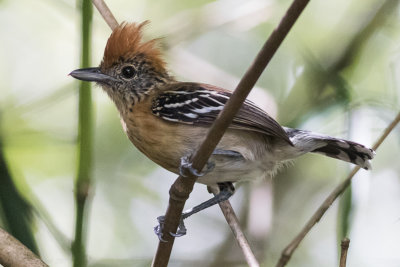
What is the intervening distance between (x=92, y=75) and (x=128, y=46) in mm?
378

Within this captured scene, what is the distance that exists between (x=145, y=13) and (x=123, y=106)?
2083 millimetres

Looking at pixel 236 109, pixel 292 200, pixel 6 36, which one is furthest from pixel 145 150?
pixel 6 36

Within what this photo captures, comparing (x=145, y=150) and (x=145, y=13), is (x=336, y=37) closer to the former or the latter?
(x=145, y=13)

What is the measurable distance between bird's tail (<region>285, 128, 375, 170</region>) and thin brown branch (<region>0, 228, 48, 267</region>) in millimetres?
1869

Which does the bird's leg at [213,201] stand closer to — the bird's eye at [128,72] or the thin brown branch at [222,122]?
the thin brown branch at [222,122]

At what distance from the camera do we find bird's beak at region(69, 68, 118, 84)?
3754 millimetres

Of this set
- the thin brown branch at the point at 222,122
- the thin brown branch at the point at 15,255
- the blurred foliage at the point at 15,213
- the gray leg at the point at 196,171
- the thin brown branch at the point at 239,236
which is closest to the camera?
the thin brown branch at the point at 222,122

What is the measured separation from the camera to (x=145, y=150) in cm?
384

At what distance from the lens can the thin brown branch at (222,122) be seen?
6.73 feet

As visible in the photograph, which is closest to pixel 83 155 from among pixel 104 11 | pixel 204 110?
pixel 204 110

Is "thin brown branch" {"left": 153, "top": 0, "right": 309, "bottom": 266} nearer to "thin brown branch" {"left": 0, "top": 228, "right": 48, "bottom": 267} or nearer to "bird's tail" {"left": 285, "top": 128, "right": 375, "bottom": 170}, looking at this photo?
"thin brown branch" {"left": 0, "top": 228, "right": 48, "bottom": 267}

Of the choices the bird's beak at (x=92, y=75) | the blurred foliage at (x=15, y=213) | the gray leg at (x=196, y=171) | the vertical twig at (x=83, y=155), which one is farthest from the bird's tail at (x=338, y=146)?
the blurred foliage at (x=15, y=213)

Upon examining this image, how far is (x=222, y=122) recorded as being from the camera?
2.40 m

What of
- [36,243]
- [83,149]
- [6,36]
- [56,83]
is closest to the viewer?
[83,149]
